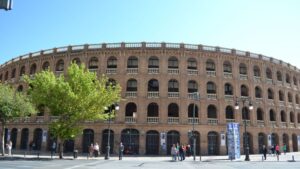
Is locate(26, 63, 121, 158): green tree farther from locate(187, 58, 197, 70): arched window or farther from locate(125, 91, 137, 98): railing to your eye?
locate(187, 58, 197, 70): arched window

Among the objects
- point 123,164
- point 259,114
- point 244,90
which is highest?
point 244,90

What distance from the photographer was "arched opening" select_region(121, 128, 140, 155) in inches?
1529

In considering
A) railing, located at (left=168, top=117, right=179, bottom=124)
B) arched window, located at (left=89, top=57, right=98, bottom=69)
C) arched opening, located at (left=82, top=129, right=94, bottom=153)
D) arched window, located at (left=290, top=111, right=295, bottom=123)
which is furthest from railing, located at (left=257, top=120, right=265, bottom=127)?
arched window, located at (left=89, top=57, right=98, bottom=69)

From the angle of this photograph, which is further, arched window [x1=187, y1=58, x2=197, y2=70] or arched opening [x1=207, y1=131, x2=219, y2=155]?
arched window [x1=187, y1=58, x2=197, y2=70]

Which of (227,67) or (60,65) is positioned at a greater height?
(60,65)

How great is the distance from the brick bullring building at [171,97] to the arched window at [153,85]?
0.45ft

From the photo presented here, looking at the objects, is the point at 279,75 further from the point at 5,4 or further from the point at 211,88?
the point at 5,4

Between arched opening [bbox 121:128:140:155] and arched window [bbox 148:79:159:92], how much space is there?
5960 millimetres

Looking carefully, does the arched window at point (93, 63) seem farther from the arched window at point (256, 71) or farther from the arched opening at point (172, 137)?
the arched window at point (256, 71)

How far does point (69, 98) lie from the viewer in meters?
29.4

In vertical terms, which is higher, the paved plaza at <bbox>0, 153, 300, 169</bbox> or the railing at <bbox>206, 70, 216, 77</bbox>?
the railing at <bbox>206, 70, 216, 77</bbox>

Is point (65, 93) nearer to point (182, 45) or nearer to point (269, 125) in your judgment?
point (182, 45)

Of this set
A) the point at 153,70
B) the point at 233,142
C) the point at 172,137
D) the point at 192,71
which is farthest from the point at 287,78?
the point at 153,70

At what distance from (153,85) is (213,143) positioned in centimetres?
1114
